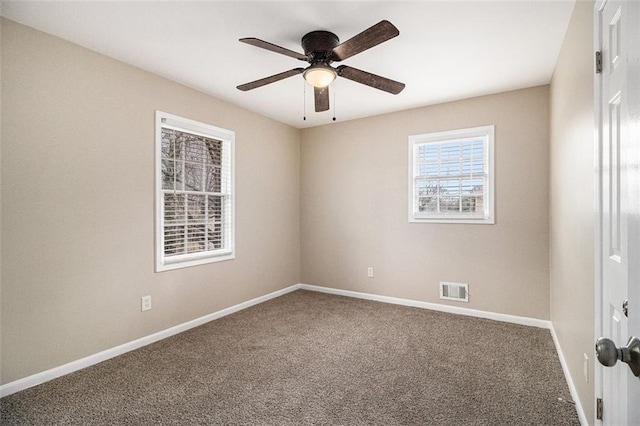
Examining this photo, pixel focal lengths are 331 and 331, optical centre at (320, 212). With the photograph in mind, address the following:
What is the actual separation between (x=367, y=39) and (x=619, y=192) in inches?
60.7

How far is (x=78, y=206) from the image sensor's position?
2621mm

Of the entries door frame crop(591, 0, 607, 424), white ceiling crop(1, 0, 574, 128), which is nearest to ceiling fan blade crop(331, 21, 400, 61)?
white ceiling crop(1, 0, 574, 128)

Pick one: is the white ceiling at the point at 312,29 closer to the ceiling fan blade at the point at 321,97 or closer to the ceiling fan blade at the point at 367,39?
the ceiling fan blade at the point at 367,39

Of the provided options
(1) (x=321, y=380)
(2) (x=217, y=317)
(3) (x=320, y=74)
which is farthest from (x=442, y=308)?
(3) (x=320, y=74)

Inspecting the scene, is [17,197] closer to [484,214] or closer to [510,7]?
[510,7]

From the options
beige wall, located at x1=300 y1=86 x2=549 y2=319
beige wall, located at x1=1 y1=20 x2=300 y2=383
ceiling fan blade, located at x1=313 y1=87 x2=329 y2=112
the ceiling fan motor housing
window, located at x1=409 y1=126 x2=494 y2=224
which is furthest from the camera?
window, located at x1=409 y1=126 x2=494 y2=224

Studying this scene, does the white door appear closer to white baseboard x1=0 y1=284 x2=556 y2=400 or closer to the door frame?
the door frame

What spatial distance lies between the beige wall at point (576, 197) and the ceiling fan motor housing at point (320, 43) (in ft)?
4.93

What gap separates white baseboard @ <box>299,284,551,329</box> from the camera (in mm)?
3572

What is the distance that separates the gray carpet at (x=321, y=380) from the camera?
6.63 feet

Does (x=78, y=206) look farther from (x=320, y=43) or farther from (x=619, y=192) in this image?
(x=619, y=192)

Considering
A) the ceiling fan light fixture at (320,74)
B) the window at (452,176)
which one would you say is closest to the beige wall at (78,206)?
the ceiling fan light fixture at (320,74)

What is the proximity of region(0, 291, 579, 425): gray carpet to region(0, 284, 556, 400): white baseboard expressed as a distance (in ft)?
0.21

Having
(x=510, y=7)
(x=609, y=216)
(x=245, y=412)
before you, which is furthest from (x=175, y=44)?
A: (x=609, y=216)
